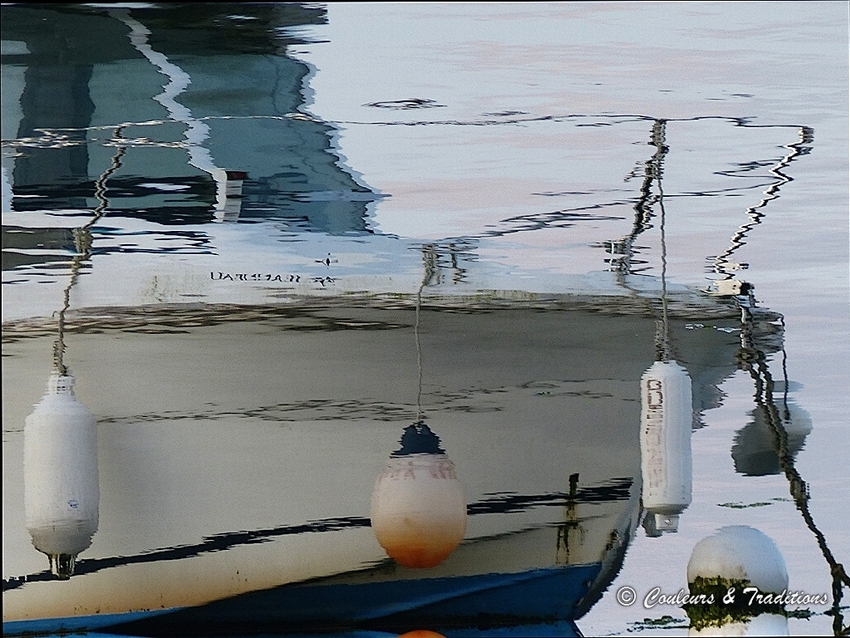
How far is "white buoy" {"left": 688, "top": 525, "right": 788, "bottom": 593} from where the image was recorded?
1.56m

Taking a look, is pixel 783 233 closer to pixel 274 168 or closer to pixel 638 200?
pixel 638 200

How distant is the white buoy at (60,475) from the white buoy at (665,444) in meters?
0.91

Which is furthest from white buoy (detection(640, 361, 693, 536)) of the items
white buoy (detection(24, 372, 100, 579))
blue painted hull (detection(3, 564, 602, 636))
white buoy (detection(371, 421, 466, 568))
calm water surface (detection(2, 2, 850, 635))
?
white buoy (detection(24, 372, 100, 579))

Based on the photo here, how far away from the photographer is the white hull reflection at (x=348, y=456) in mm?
1647

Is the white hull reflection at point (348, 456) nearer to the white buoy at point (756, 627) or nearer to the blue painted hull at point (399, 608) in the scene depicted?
the blue painted hull at point (399, 608)

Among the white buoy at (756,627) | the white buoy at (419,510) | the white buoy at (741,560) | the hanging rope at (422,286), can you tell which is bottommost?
the white buoy at (756,627)

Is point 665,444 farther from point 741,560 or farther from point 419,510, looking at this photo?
point 419,510

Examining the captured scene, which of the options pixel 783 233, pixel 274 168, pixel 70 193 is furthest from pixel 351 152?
pixel 783 233

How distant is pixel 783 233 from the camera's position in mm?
1646

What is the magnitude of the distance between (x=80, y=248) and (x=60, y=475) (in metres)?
0.37

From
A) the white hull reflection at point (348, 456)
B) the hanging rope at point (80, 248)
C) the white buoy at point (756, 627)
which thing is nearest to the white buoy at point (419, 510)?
the white hull reflection at point (348, 456)

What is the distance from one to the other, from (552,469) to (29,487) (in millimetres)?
849

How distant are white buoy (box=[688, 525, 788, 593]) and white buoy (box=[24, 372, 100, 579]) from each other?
38.8 inches

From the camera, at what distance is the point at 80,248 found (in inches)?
63.6
